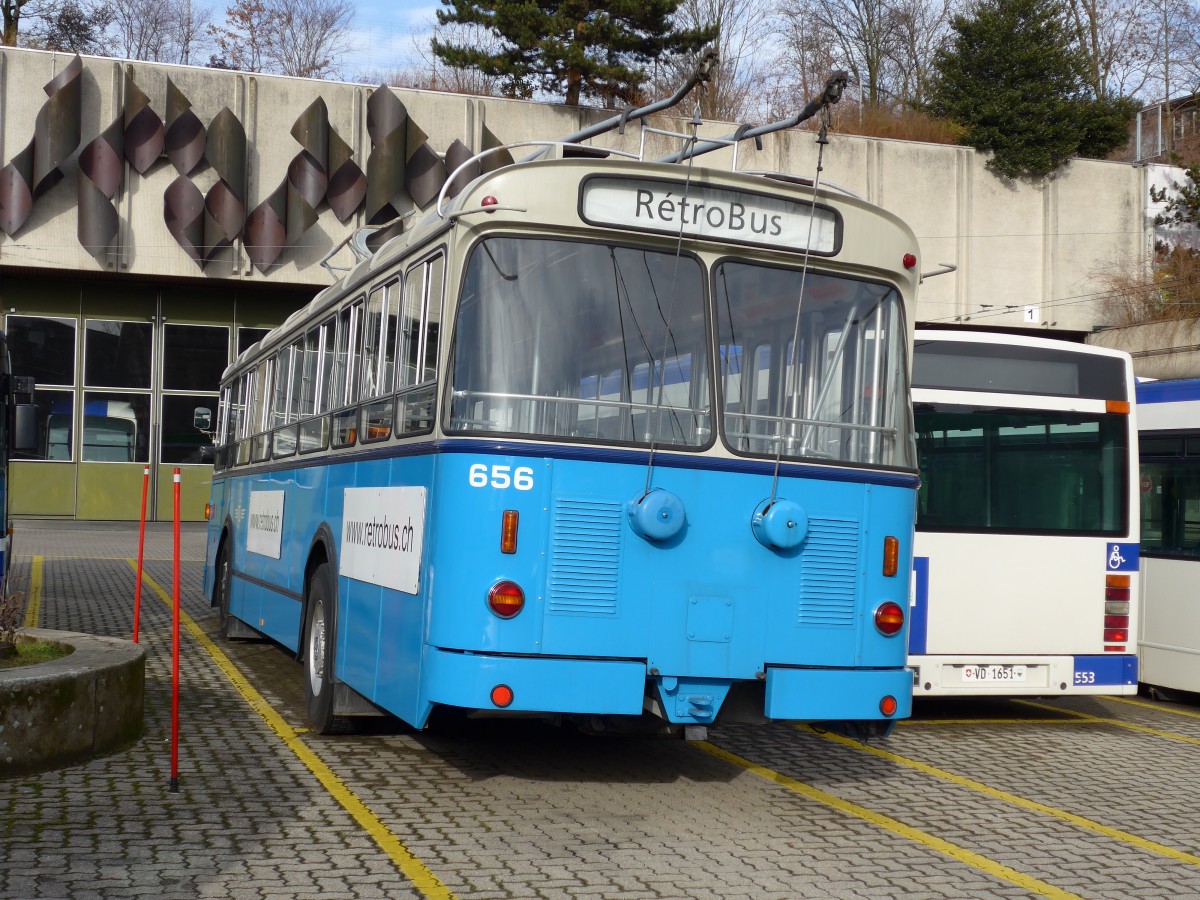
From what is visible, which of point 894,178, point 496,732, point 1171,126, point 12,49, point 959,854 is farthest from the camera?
point 1171,126

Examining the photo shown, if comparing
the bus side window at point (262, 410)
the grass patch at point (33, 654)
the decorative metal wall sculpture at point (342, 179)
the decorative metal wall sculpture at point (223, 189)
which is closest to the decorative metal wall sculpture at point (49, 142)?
the decorative metal wall sculpture at point (223, 189)

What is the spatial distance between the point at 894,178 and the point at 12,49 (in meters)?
21.6

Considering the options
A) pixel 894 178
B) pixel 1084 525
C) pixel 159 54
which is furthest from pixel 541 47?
pixel 1084 525

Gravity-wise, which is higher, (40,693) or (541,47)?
(541,47)

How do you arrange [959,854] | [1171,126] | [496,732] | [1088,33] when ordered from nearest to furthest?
[959,854] < [496,732] < [1171,126] < [1088,33]

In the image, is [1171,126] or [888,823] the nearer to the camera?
[888,823]

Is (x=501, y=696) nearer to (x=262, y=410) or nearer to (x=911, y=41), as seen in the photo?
(x=262, y=410)

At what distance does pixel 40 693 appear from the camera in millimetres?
7367

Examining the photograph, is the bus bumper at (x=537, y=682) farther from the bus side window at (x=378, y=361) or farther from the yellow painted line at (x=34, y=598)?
the yellow painted line at (x=34, y=598)

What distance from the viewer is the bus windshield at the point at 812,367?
7145 mm

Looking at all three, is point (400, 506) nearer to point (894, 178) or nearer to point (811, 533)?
point (811, 533)

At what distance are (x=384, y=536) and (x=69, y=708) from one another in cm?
189

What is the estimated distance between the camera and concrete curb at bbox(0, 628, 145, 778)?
7.28 metres

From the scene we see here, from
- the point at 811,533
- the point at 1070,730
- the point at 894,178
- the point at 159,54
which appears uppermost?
the point at 159,54
